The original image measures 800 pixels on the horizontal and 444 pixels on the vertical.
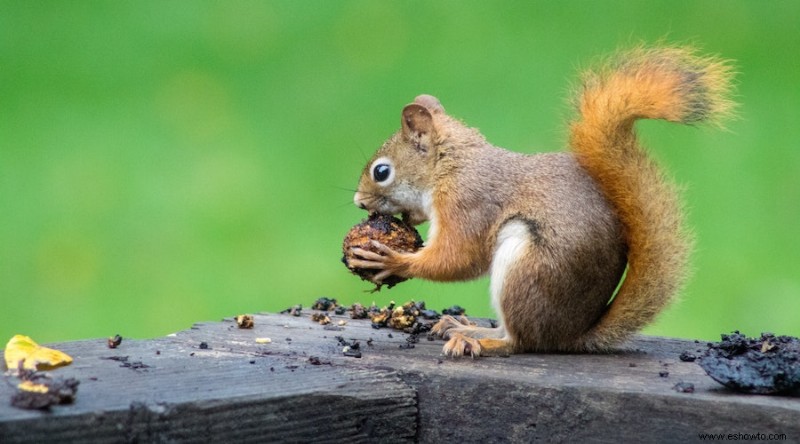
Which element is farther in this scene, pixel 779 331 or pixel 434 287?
pixel 434 287

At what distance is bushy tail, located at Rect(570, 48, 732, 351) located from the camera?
2.29m

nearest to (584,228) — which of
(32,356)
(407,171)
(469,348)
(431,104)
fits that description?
(469,348)

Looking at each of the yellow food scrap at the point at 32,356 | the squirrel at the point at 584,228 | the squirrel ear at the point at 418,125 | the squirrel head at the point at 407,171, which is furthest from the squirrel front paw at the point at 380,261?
the yellow food scrap at the point at 32,356

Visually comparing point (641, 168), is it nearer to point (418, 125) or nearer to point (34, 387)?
point (418, 125)

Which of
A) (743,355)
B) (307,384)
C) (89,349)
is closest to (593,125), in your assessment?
(743,355)

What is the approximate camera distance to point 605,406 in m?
1.83

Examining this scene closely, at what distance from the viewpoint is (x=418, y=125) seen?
265cm

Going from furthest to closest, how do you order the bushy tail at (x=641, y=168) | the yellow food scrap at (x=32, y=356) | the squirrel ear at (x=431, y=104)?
the squirrel ear at (x=431, y=104), the bushy tail at (x=641, y=168), the yellow food scrap at (x=32, y=356)

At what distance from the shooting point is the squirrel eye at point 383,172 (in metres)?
2.65

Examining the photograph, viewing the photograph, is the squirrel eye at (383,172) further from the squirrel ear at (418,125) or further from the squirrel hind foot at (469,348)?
the squirrel hind foot at (469,348)

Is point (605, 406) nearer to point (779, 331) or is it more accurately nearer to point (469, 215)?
point (469, 215)

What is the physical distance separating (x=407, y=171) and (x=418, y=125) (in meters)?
0.11

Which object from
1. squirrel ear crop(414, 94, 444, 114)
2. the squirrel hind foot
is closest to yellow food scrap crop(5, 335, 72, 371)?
the squirrel hind foot

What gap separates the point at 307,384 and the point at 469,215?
2.47ft
